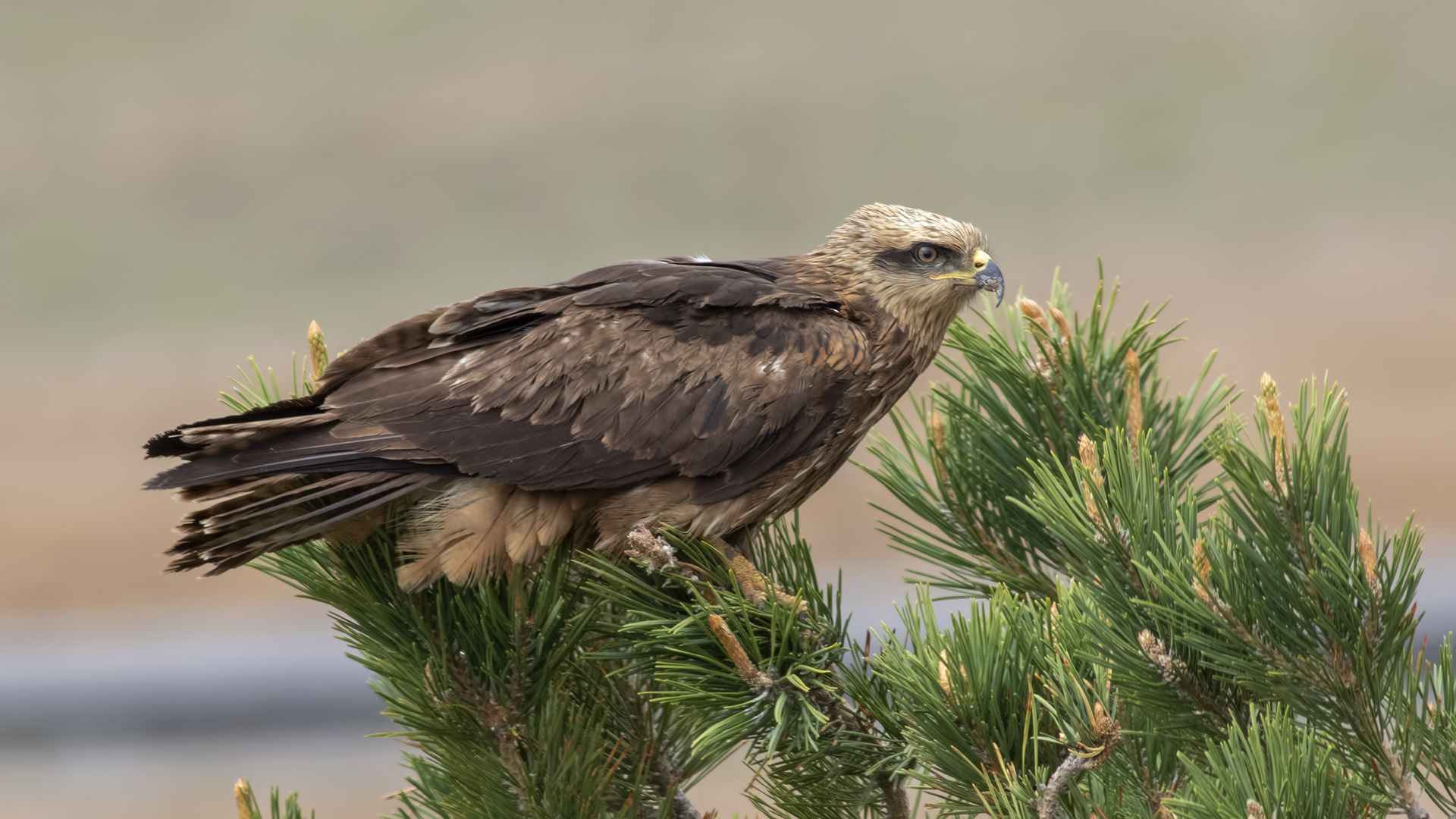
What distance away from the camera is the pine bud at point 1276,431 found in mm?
1132

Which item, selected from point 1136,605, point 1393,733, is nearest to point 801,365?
point 1136,605

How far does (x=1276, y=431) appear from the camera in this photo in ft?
3.72

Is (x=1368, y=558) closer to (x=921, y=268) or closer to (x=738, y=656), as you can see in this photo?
(x=738, y=656)

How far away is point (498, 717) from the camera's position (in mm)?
1613

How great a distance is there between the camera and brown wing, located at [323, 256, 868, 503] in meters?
1.94

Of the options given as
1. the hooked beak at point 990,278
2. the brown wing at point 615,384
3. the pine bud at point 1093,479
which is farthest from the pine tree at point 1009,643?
the hooked beak at point 990,278

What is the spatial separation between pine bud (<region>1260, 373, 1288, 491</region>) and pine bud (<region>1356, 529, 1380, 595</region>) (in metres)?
0.08

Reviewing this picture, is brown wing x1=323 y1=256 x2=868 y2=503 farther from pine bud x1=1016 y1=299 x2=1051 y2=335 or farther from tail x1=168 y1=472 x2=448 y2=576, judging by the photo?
pine bud x1=1016 y1=299 x2=1051 y2=335

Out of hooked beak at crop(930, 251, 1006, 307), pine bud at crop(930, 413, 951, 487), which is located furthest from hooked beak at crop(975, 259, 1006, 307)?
pine bud at crop(930, 413, 951, 487)

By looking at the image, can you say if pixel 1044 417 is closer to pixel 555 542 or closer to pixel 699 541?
pixel 699 541

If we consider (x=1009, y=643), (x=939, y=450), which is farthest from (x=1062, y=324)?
(x=1009, y=643)

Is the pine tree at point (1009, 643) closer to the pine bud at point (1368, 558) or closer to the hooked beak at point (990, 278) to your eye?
the pine bud at point (1368, 558)

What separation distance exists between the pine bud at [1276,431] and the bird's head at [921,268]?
1212mm

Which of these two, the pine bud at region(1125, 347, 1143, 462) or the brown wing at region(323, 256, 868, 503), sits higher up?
the brown wing at region(323, 256, 868, 503)
